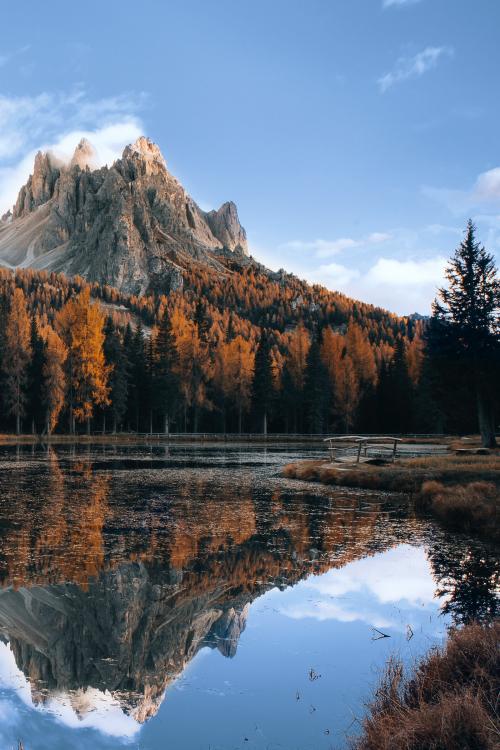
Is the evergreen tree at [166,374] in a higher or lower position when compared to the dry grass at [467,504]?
higher

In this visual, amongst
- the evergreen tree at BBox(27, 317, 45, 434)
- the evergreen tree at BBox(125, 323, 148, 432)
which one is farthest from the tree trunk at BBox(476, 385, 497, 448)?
the evergreen tree at BBox(125, 323, 148, 432)

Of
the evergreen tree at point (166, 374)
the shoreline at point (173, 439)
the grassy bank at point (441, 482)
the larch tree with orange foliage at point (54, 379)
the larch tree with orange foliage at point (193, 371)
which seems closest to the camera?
the grassy bank at point (441, 482)

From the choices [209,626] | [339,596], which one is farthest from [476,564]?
[209,626]

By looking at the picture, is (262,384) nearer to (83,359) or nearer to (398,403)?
(398,403)

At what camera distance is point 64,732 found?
6660mm

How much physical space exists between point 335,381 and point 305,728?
3745 inches

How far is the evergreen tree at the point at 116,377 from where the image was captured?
85.4 m

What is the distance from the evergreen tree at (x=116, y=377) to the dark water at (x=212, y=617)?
6478cm

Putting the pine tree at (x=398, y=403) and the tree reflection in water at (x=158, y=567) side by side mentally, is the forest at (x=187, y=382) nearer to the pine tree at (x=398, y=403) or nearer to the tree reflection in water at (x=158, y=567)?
the pine tree at (x=398, y=403)

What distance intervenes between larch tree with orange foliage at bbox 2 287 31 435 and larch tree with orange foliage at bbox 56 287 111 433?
4.99m

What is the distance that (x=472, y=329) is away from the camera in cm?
4147

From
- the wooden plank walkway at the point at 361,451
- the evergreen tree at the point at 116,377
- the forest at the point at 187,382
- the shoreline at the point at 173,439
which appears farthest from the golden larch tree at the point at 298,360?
the evergreen tree at the point at 116,377

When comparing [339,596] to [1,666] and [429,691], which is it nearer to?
[429,691]

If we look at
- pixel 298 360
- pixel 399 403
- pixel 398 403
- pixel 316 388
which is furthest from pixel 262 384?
pixel 399 403
